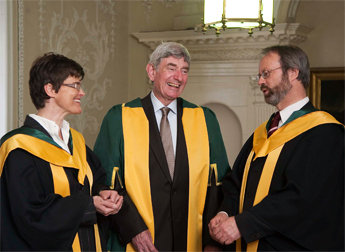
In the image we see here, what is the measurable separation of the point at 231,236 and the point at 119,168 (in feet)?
2.67

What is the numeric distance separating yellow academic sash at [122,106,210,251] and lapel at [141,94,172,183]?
3 cm

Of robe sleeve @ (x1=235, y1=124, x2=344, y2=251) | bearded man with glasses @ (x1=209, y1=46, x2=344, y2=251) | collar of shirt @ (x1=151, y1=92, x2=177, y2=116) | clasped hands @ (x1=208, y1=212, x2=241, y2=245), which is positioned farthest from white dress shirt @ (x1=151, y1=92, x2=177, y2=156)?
robe sleeve @ (x1=235, y1=124, x2=344, y2=251)

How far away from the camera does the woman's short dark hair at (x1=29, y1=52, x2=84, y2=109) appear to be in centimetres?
226

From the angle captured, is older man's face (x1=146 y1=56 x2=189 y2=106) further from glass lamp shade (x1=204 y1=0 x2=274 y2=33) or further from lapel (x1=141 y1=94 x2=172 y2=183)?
glass lamp shade (x1=204 y1=0 x2=274 y2=33)

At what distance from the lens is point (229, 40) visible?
18.4 feet

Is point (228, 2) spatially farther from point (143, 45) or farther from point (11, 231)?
point (143, 45)

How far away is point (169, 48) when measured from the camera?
110 inches

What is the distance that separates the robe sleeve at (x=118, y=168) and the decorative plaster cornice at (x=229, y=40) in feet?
9.89

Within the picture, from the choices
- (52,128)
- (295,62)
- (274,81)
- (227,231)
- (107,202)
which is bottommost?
(227,231)

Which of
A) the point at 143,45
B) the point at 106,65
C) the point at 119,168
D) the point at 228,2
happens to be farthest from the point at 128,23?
the point at 119,168

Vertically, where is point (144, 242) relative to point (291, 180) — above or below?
below


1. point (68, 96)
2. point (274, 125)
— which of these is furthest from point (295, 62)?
point (68, 96)

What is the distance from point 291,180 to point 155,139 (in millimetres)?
896

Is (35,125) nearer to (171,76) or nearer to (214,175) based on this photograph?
(171,76)
